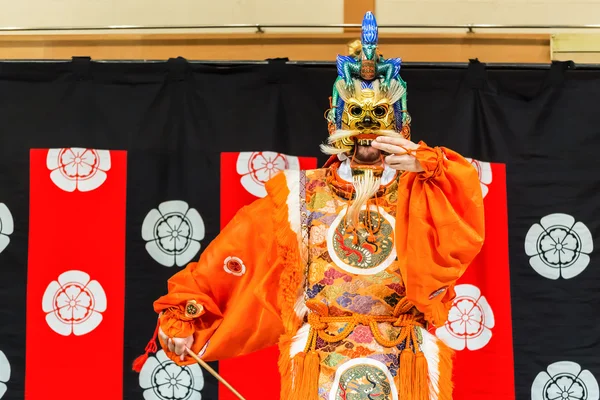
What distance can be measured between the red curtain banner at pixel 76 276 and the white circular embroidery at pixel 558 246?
172 centimetres

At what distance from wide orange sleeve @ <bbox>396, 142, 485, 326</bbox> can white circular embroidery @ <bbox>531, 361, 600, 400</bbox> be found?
1.34m

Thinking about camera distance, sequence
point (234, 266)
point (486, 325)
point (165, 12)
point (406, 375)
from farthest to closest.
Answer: point (165, 12) < point (486, 325) < point (234, 266) < point (406, 375)

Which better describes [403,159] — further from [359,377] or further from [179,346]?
[179,346]

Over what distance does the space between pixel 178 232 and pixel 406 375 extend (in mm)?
1422

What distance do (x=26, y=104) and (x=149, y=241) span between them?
807 mm

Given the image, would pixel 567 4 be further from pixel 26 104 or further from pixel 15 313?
pixel 15 313

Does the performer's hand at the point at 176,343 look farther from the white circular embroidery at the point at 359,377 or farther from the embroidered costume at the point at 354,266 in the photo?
the white circular embroidery at the point at 359,377

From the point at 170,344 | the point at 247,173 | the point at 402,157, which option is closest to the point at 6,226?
the point at 247,173

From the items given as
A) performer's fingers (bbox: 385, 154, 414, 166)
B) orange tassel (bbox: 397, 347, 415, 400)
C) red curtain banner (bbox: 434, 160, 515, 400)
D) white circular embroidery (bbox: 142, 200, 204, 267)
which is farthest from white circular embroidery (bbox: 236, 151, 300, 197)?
performer's fingers (bbox: 385, 154, 414, 166)

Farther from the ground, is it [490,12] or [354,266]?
[490,12]

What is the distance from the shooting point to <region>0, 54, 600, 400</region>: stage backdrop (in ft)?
11.3

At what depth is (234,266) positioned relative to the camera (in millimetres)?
2812

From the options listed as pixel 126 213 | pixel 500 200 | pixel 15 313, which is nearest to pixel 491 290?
pixel 500 200

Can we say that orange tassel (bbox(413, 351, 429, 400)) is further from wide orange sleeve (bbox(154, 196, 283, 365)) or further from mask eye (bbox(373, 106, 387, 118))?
mask eye (bbox(373, 106, 387, 118))
